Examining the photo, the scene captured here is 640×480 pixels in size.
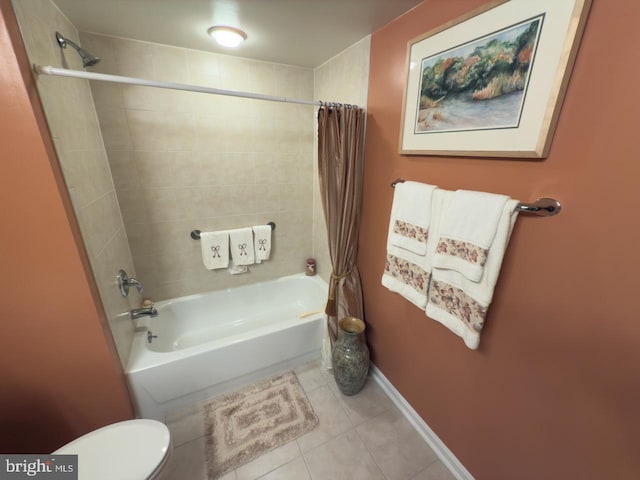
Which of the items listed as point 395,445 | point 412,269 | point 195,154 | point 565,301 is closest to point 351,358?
point 395,445

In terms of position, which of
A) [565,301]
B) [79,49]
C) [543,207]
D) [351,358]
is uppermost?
[79,49]

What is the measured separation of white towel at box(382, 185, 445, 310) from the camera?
1151mm

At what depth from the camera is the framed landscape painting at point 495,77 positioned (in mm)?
752

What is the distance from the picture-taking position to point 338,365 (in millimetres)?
1668

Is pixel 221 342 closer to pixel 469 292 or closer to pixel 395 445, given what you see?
pixel 395 445

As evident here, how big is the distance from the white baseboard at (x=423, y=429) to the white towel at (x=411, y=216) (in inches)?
41.7

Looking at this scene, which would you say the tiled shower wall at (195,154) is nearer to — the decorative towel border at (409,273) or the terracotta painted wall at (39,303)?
the terracotta painted wall at (39,303)

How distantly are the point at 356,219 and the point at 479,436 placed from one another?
4.24 ft

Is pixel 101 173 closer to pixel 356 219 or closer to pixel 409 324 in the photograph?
pixel 356 219

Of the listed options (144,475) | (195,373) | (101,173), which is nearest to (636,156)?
(144,475)

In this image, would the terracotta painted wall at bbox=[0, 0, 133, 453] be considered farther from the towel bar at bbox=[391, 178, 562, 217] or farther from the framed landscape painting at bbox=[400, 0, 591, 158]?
the towel bar at bbox=[391, 178, 562, 217]

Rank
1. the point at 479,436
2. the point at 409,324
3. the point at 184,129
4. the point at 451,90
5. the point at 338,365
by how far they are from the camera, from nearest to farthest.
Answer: the point at 451,90
the point at 479,436
the point at 409,324
the point at 338,365
the point at 184,129

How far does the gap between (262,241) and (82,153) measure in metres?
1.29

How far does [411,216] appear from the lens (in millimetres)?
1238
